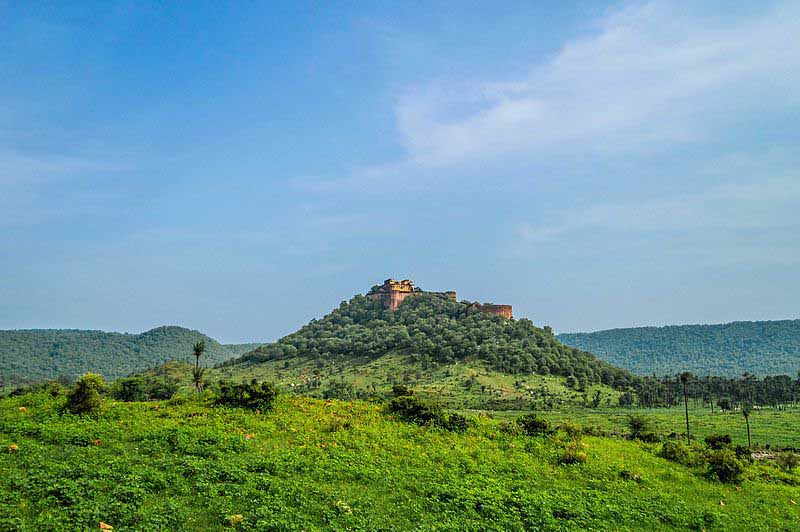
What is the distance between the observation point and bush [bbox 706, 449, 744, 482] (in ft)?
97.9

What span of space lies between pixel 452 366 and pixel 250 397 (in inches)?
5684

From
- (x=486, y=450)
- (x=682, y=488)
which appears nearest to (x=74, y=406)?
(x=486, y=450)

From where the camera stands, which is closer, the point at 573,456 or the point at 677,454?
the point at 573,456

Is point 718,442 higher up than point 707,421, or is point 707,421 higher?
point 718,442

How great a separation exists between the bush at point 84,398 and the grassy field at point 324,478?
718mm

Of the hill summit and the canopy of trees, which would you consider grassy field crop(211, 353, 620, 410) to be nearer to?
the hill summit

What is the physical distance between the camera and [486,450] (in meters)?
28.5

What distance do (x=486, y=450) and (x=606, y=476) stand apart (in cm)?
566

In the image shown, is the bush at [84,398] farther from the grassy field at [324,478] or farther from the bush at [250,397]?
the bush at [250,397]

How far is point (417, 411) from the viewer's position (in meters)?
31.7

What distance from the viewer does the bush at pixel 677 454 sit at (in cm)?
3178

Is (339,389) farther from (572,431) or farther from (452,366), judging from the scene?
(572,431)

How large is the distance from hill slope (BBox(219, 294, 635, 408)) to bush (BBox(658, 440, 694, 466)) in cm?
10177

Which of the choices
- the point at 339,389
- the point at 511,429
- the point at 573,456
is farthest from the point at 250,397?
the point at 339,389
